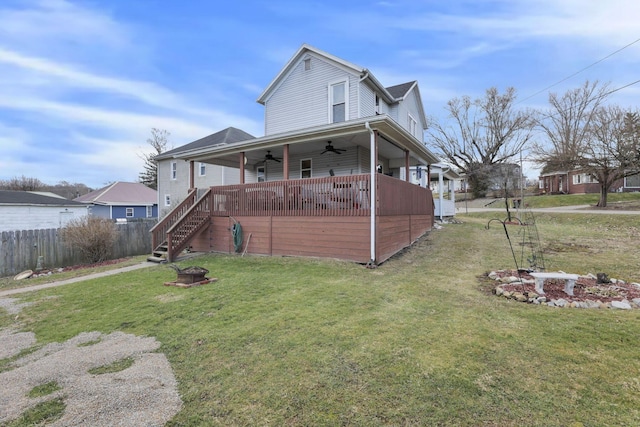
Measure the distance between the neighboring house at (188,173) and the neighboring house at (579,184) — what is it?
3307 cm

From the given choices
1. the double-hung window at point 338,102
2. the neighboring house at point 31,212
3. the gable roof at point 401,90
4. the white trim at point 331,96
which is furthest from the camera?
the neighboring house at point 31,212

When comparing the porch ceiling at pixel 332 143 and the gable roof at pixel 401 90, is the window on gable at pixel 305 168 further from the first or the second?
the gable roof at pixel 401 90

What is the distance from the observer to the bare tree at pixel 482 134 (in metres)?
34.7

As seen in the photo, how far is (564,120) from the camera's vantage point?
102 feet

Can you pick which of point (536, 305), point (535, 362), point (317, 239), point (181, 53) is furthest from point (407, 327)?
point (181, 53)

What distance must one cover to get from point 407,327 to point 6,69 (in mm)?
17611

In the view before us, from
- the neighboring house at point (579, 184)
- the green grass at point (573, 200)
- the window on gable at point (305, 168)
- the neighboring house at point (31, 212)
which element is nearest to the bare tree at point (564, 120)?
the green grass at point (573, 200)

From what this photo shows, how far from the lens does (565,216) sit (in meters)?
18.8

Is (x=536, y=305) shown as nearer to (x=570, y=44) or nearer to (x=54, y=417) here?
(x=54, y=417)

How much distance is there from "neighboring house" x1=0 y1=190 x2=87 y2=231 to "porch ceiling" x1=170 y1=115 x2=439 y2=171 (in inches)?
492

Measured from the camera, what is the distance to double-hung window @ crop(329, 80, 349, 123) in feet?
42.9

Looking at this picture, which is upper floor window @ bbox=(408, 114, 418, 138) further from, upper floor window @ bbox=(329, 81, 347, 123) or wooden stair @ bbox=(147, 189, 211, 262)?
wooden stair @ bbox=(147, 189, 211, 262)

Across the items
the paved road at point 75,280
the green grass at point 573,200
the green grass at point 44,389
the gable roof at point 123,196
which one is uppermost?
the gable roof at point 123,196

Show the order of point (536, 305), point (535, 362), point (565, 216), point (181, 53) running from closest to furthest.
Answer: point (535, 362) < point (536, 305) < point (181, 53) < point (565, 216)
